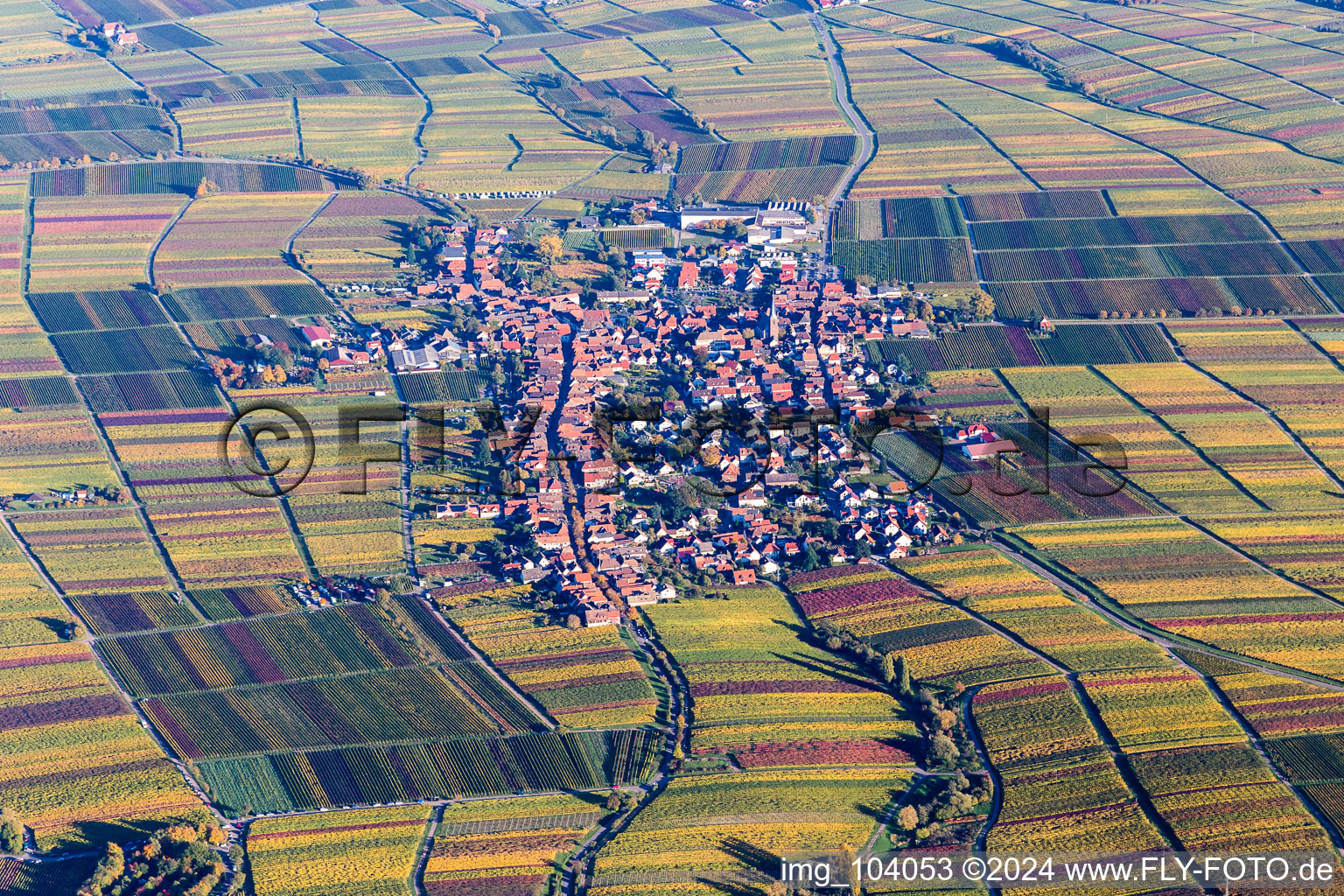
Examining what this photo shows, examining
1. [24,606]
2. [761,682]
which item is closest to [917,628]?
[761,682]

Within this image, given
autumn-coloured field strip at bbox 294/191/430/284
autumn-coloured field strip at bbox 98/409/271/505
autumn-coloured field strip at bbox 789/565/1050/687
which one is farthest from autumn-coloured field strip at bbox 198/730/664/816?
autumn-coloured field strip at bbox 294/191/430/284

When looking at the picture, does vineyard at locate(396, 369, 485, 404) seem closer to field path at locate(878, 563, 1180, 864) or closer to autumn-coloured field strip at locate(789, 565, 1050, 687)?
autumn-coloured field strip at locate(789, 565, 1050, 687)

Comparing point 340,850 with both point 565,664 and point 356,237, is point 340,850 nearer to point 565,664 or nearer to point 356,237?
point 565,664

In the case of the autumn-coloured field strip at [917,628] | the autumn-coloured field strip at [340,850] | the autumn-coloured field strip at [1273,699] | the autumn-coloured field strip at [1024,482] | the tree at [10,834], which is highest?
Result: the autumn-coloured field strip at [1273,699]

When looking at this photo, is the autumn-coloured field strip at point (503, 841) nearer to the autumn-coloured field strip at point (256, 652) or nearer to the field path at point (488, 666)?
the field path at point (488, 666)

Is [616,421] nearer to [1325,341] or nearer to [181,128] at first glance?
[1325,341]

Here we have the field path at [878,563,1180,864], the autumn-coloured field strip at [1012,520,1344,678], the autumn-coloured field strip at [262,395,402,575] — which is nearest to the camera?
the field path at [878,563,1180,864]

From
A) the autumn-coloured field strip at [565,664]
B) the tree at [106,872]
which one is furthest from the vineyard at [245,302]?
the tree at [106,872]
